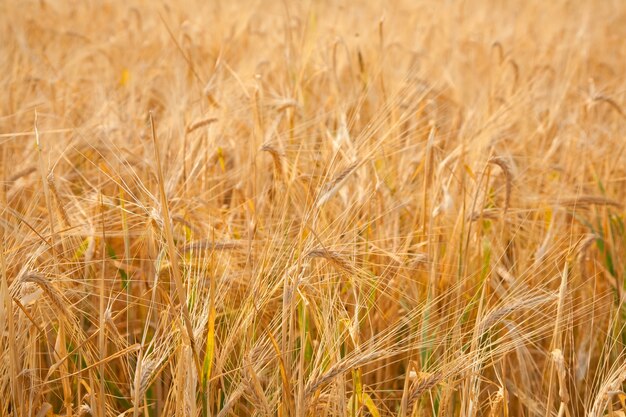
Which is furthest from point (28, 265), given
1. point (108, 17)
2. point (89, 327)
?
point (108, 17)

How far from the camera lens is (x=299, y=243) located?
0.97 m

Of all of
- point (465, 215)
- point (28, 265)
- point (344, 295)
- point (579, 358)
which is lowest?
point (579, 358)

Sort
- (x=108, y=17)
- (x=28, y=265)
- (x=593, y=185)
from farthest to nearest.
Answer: (x=108, y=17)
(x=593, y=185)
(x=28, y=265)

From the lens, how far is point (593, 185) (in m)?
1.91

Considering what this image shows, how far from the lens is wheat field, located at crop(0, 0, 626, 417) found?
999mm

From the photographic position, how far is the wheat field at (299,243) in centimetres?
100

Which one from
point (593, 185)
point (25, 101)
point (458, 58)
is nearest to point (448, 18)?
point (458, 58)

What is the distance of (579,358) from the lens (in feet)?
4.45

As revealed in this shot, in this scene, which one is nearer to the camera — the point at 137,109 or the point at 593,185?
the point at 593,185

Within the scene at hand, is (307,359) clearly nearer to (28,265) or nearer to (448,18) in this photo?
(28,265)

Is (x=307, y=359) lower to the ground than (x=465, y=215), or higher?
lower

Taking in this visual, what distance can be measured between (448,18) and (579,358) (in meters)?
3.52

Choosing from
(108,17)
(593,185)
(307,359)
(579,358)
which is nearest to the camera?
(307,359)

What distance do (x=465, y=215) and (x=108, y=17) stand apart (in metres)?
3.64
